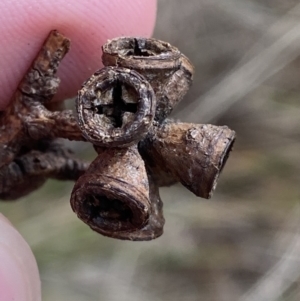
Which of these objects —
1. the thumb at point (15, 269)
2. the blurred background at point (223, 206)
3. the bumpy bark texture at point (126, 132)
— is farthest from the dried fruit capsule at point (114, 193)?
the blurred background at point (223, 206)

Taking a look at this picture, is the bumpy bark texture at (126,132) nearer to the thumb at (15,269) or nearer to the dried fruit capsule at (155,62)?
the dried fruit capsule at (155,62)

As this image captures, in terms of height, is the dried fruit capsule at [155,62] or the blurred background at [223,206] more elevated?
the dried fruit capsule at [155,62]

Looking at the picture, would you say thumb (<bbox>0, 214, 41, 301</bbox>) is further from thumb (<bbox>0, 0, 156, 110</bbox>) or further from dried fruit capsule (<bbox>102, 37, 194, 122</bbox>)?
dried fruit capsule (<bbox>102, 37, 194, 122</bbox>)

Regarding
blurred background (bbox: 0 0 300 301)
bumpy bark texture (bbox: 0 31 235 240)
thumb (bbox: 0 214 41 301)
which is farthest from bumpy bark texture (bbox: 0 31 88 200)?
blurred background (bbox: 0 0 300 301)

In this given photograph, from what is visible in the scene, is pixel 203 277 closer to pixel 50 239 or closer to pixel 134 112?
pixel 50 239

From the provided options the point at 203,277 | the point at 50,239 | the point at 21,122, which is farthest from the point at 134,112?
the point at 50,239

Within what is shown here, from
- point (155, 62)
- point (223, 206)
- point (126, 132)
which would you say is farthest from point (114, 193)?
point (223, 206)
